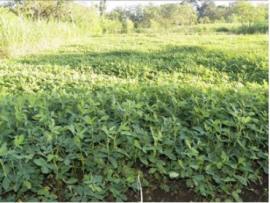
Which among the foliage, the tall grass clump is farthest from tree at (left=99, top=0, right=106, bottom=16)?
the foliage

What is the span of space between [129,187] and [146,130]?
0.34 meters

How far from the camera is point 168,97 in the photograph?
9.07 feet

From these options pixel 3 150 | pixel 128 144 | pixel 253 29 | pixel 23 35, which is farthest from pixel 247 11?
pixel 3 150

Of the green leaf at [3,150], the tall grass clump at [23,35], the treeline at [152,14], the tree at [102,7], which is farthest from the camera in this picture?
the tree at [102,7]

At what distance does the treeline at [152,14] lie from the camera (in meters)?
15.5

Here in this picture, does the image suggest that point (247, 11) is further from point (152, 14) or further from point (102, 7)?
point (102, 7)

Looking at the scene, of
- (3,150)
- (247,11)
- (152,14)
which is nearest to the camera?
(3,150)

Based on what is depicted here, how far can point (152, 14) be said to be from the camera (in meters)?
18.8

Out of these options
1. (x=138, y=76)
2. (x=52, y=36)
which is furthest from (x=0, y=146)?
(x=52, y=36)

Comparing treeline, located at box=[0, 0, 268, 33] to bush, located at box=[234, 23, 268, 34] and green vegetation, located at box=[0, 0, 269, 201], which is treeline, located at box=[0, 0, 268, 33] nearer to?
bush, located at box=[234, 23, 268, 34]

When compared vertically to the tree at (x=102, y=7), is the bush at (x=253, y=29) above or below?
below

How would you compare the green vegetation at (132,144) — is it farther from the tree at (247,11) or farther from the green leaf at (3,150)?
the tree at (247,11)

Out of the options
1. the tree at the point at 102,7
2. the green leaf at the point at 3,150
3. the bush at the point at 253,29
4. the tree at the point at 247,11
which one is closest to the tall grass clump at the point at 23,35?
the green leaf at the point at 3,150

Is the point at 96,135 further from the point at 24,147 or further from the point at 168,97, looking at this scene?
the point at 168,97
